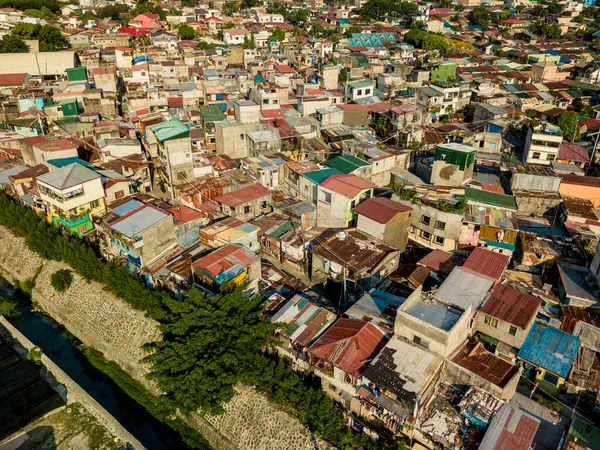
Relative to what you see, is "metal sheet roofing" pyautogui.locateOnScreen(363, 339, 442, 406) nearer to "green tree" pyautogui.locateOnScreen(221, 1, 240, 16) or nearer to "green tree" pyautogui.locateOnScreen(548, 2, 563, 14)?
"green tree" pyautogui.locateOnScreen(221, 1, 240, 16)

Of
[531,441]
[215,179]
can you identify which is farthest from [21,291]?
[531,441]

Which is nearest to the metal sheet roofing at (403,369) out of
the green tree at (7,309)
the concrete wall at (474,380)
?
the concrete wall at (474,380)

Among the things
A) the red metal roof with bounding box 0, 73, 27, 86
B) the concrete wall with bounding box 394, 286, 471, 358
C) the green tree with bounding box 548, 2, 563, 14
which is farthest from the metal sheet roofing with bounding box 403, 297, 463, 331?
the green tree with bounding box 548, 2, 563, 14

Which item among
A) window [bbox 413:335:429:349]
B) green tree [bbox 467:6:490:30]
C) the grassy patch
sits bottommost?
the grassy patch

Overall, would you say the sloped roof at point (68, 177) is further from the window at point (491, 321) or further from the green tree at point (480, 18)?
the green tree at point (480, 18)

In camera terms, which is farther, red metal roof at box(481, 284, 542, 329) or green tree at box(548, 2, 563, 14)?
green tree at box(548, 2, 563, 14)

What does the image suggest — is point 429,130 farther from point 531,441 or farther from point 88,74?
point 88,74

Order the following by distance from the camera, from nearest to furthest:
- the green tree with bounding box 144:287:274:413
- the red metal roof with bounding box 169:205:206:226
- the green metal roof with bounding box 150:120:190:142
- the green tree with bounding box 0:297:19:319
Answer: the green tree with bounding box 144:287:274:413, the green tree with bounding box 0:297:19:319, the red metal roof with bounding box 169:205:206:226, the green metal roof with bounding box 150:120:190:142
